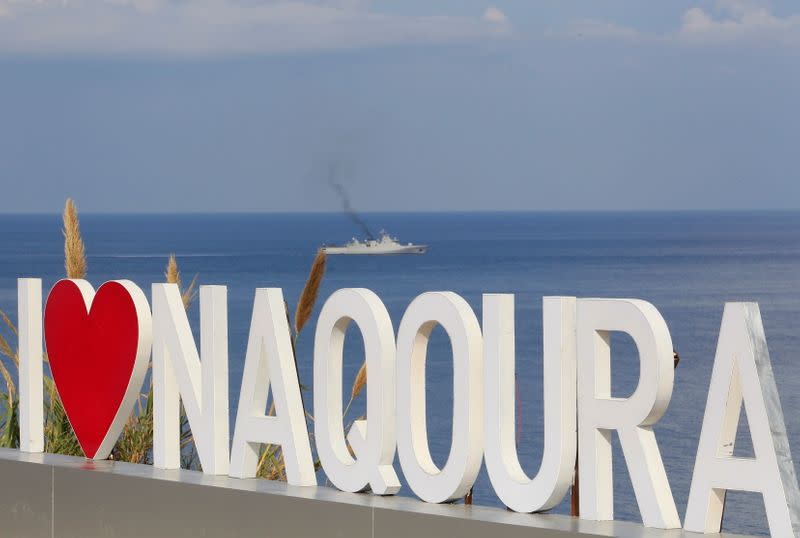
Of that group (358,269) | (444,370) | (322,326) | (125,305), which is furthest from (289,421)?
(358,269)

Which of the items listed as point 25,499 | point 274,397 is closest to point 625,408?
point 274,397

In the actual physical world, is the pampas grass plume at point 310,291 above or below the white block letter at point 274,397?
above

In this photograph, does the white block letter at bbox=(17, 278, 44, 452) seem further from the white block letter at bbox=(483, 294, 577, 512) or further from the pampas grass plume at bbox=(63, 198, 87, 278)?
the white block letter at bbox=(483, 294, 577, 512)

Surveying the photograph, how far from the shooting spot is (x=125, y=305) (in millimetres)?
7398

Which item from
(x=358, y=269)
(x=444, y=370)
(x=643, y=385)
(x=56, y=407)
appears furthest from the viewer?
(x=358, y=269)

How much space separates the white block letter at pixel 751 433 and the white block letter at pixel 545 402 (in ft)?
1.85

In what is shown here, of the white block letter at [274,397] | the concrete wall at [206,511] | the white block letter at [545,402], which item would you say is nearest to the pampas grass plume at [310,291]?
the white block letter at [274,397]

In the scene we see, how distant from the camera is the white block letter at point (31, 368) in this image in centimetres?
809

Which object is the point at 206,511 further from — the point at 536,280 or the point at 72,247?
the point at 536,280

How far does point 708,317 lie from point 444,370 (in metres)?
24.4

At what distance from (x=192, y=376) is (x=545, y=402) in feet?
6.31

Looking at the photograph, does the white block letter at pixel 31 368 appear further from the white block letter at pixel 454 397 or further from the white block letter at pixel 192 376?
the white block letter at pixel 454 397

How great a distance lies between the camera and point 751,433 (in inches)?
208

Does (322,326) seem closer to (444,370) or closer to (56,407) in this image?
(56,407)
